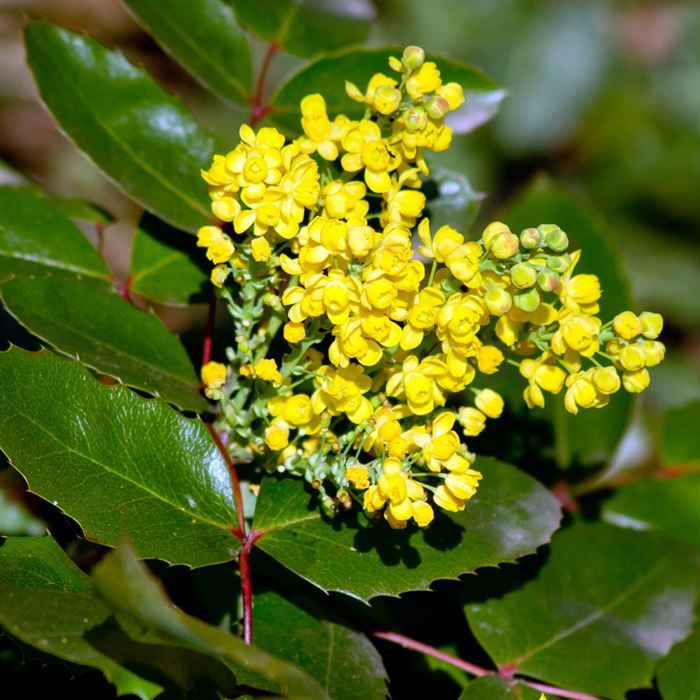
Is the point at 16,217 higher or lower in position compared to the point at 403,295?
lower

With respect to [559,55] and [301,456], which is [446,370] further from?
[559,55]

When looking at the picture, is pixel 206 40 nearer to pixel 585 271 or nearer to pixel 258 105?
pixel 258 105

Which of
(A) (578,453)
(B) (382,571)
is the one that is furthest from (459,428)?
(A) (578,453)

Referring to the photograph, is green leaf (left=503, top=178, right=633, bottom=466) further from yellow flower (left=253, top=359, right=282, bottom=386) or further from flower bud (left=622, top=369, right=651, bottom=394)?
yellow flower (left=253, top=359, right=282, bottom=386)

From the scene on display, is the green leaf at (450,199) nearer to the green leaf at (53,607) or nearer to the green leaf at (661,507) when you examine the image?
the green leaf at (661,507)

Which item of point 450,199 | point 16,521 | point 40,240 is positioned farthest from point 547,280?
point 16,521

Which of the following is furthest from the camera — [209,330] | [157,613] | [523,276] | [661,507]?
[661,507]

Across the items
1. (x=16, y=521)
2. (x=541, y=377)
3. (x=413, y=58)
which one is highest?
(x=413, y=58)

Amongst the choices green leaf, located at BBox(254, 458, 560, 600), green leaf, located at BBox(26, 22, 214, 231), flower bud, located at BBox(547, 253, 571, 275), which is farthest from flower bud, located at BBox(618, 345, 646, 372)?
green leaf, located at BBox(26, 22, 214, 231)
